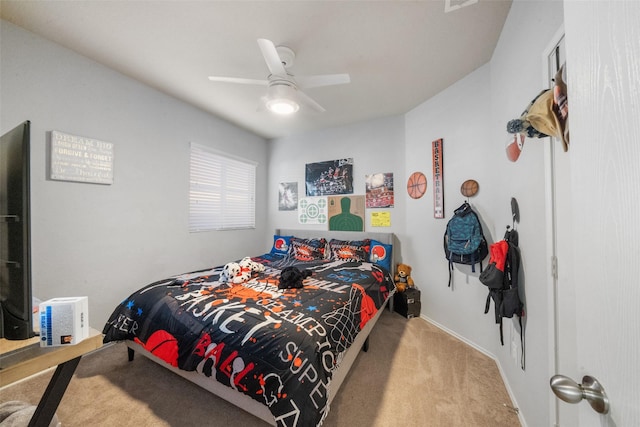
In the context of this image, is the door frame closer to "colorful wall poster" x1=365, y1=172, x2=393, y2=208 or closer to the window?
"colorful wall poster" x1=365, y1=172, x2=393, y2=208

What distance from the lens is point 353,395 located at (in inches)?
63.2

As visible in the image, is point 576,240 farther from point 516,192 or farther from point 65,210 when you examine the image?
point 65,210

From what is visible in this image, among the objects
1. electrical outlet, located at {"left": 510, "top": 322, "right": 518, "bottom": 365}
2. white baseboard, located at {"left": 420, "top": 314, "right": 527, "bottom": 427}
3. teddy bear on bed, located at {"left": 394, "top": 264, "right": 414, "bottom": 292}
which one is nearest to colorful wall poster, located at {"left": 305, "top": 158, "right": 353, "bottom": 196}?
teddy bear on bed, located at {"left": 394, "top": 264, "right": 414, "bottom": 292}

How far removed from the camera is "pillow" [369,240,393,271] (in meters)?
2.91

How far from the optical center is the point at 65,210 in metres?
1.98

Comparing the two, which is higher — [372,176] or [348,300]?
[372,176]

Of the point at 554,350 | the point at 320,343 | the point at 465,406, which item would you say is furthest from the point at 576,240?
the point at 465,406

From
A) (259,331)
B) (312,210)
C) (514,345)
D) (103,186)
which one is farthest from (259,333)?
(312,210)

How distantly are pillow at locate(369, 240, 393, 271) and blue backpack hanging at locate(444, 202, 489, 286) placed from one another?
2.33 ft

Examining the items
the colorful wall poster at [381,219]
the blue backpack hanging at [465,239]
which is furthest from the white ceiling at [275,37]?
the colorful wall poster at [381,219]

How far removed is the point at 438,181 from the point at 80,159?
3605mm

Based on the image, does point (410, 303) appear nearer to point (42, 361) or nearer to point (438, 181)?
point (438, 181)

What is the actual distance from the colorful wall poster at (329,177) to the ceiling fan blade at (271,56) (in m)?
1.92

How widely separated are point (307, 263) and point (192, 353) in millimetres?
1659
